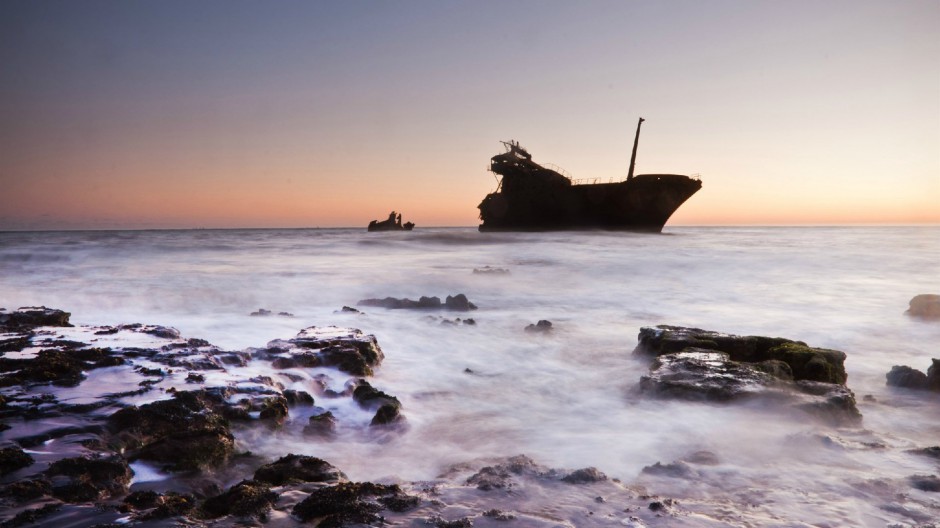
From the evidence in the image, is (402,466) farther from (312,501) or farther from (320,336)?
(320,336)

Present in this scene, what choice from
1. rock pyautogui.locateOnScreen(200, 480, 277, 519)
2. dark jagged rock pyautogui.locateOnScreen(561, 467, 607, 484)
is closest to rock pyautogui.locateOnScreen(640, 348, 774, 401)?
dark jagged rock pyautogui.locateOnScreen(561, 467, 607, 484)

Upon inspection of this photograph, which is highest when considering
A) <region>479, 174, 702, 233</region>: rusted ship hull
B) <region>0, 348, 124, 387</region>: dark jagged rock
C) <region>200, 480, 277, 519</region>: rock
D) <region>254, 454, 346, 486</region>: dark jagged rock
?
<region>479, 174, 702, 233</region>: rusted ship hull

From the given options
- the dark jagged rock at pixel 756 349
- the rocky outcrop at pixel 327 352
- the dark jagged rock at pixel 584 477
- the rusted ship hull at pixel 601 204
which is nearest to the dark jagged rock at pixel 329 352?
the rocky outcrop at pixel 327 352

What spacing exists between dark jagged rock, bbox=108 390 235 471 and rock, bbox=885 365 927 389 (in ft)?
23.9

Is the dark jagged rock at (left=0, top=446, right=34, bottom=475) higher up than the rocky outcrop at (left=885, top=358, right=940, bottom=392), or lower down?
higher up

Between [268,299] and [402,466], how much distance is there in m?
10.5

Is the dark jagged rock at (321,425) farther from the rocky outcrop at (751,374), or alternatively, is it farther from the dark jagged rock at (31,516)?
the rocky outcrop at (751,374)

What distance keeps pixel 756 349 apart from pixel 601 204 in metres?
37.4

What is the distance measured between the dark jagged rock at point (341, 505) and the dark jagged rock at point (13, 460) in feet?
5.43

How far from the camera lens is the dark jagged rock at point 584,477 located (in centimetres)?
355

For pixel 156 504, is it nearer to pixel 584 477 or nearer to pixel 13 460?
pixel 13 460

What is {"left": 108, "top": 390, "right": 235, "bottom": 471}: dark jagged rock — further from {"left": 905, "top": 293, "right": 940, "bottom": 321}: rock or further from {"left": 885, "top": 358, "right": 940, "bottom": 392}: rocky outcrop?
{"left": 905, "top": 293, "right": 940, "bottom": 321}: rock

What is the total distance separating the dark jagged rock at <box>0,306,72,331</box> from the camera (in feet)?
22.8

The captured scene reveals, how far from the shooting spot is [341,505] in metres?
2.88
